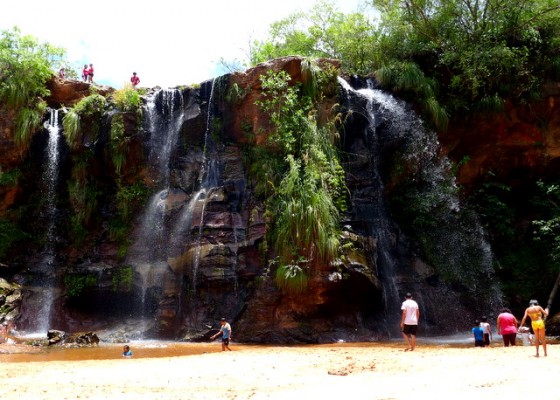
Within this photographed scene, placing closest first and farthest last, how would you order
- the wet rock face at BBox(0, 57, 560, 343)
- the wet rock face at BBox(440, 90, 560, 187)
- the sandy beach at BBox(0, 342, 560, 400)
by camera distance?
1. the sandy beach at BBox(0, 342, 560, 400)
2. the wet rock face at BBox(0, 57, 560, 343)
3. the wet rock face at BBox(440, 90, 560, 187)

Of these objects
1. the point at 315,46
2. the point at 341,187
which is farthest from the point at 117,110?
the point at 315,46

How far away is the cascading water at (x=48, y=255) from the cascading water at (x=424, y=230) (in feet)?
37.7

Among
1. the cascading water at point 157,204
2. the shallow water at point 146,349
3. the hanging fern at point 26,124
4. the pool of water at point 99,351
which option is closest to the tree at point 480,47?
the cascading water at point 157,204

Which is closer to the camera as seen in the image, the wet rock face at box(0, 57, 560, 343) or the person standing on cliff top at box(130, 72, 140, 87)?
the wet rock face at box(0, 57, 560, 343)

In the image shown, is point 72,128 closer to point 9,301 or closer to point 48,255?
point 48,255

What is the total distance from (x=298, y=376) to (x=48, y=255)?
1402cm

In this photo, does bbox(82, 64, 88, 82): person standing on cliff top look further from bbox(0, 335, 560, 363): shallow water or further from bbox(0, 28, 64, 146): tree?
bbox(0, 335, 560, 363): shallow water

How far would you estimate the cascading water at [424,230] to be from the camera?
17.2m

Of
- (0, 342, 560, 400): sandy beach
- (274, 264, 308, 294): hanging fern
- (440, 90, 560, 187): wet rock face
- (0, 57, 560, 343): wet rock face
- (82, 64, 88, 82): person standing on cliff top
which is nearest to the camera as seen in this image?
(0, 342, 560, 400): sandy beach

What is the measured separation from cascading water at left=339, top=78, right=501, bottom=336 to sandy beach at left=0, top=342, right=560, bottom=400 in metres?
5.85

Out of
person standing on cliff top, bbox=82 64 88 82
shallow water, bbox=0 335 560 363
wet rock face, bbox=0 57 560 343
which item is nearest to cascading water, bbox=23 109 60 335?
wet rock face, bbox=0 57 560 343

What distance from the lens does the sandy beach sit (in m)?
7.30

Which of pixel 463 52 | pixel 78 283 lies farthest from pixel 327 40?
pixel 78 283

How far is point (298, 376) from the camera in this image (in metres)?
8.88
